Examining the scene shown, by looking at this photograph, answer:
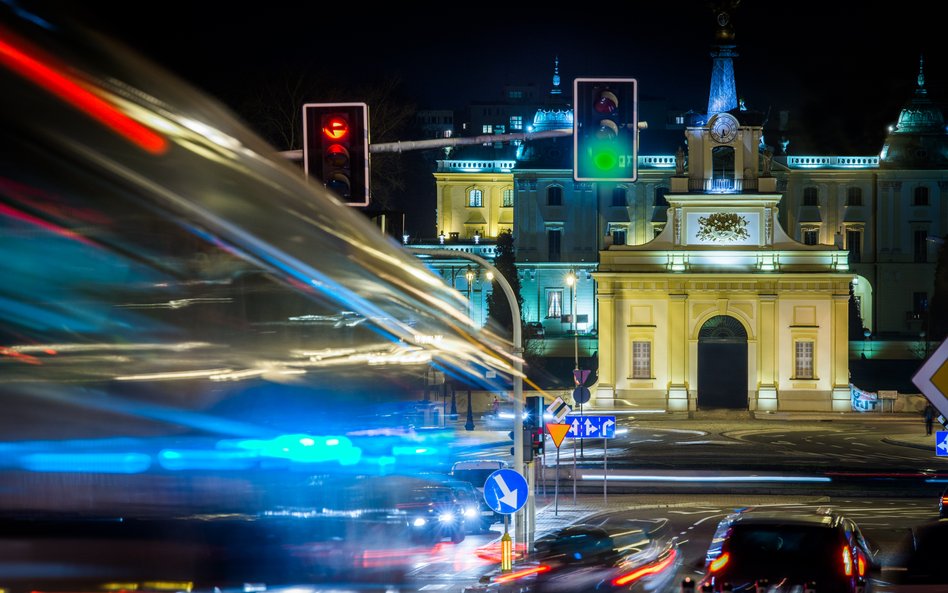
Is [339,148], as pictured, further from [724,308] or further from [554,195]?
[554,195]

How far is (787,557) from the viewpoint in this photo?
16312 mm

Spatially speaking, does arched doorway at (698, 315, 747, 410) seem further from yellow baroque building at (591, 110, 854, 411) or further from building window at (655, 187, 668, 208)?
building window at (655, 187, 668, 208)

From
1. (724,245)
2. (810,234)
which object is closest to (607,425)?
(724,245)

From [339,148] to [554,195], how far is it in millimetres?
79199

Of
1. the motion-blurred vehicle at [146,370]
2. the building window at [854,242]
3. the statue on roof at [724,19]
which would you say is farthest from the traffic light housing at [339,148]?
the building window at [854,242]

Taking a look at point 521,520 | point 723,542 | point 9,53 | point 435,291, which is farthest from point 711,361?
point 9,53

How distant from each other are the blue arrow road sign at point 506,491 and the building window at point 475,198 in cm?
7896

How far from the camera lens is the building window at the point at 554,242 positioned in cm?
9538

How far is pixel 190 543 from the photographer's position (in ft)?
45.6

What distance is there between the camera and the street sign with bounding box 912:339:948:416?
1109cm

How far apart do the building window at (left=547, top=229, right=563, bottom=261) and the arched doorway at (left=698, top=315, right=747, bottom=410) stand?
990 inches

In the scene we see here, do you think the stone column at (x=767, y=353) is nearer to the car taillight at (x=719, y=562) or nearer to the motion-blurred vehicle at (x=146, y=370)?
the motion-blurred vehicle at (x=146, y=370)

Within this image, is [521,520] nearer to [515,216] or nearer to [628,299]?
[628,299]

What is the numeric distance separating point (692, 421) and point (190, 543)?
5574cm
